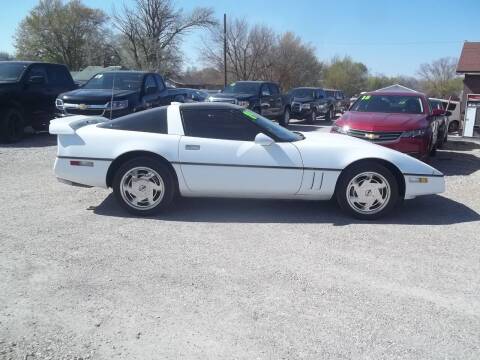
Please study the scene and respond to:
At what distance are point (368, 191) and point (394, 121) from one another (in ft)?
11.3

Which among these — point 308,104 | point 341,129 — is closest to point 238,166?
point 341,129

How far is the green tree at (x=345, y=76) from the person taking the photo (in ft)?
221

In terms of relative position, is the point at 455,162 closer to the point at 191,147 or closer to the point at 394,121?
the point at 394,121

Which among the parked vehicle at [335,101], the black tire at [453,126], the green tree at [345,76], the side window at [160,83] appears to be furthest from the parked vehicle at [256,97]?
the green tree at [345,76]

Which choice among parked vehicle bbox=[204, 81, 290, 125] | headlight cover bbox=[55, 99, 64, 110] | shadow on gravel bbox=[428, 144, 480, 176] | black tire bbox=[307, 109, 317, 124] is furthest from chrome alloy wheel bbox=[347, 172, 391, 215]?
black tire bbox=[307, 109, 317, 124]

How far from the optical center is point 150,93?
11.4m

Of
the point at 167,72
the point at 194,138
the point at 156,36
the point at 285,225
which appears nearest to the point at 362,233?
the point at 285,225

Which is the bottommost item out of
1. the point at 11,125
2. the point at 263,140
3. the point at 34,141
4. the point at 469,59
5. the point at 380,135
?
the point at 34,141

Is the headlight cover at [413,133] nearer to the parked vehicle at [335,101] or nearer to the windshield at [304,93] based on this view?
the windshield at [304,93]

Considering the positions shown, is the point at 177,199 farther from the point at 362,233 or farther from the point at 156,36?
the point at 156,36

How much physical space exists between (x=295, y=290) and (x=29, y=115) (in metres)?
9.83

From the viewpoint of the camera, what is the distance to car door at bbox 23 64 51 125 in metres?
11.0

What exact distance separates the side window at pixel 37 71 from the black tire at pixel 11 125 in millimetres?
1104

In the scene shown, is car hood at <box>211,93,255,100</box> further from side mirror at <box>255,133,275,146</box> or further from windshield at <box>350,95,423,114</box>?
side mirror at <box>255,133,275,146</box>
